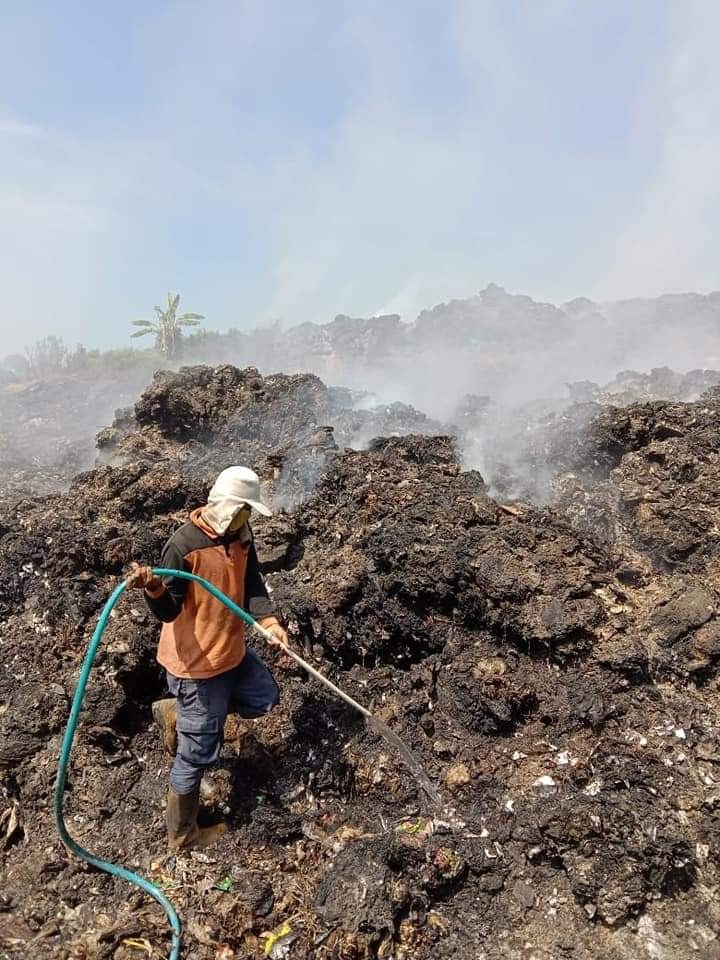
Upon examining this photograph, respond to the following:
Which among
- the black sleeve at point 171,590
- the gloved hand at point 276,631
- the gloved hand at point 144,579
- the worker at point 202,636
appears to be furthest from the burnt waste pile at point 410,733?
the gloved hand at point 144,579

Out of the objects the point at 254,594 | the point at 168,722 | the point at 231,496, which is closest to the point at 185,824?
the point at 168,722

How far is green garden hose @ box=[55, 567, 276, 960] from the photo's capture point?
2506mm

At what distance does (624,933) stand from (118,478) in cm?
466

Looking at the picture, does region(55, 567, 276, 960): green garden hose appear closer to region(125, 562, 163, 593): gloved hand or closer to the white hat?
region(125, 562, 163, 593): gloved hand

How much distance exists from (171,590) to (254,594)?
52 cm

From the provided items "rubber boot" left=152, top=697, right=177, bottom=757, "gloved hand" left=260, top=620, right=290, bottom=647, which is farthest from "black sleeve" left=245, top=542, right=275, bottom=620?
"rubber boot" left=152, top=697, right=177, bottom=757

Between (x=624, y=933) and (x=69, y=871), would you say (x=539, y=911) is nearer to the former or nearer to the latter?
(x=624, y=933)

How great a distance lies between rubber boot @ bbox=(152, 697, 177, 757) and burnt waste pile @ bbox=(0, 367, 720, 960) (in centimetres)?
13

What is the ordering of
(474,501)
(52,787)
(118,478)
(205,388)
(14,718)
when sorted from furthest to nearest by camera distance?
1. (205,388)
2. (118,478)
3. (474,501)
4. (14,718)
5. (52,787)

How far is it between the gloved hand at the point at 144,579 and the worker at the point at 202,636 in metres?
Result: 0.10

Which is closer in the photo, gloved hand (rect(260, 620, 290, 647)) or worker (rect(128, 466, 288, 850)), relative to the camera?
worker (rect(128, 466, 288, 850))

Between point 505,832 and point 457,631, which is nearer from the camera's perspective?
point 505,832

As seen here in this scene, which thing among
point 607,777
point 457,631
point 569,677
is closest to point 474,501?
point 457,631

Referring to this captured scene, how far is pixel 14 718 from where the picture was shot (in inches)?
135
